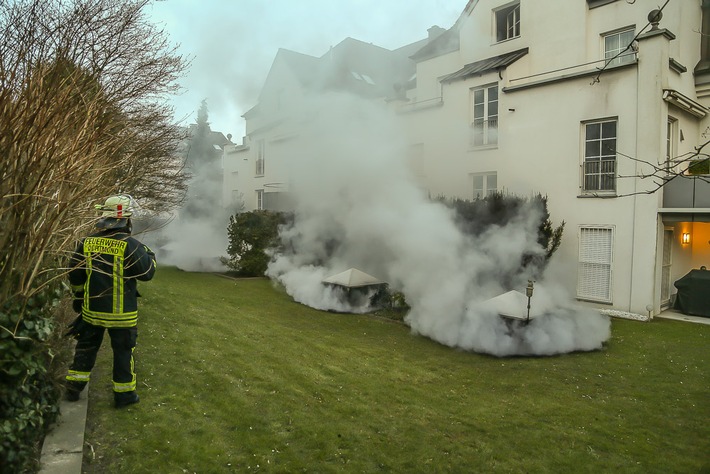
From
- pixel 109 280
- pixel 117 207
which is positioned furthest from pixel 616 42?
pixel 109 280

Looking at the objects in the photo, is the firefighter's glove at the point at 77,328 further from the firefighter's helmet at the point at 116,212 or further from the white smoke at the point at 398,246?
the white smoke at the point at 398,246

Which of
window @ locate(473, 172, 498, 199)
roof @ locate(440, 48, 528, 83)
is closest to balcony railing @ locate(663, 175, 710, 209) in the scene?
window @ locate(473, 172, 498, 199)

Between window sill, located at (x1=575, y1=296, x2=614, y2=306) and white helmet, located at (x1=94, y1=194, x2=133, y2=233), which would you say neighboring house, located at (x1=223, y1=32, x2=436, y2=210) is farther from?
white helmet, located at (x1=94, y1=194, x2=133, y2=233)

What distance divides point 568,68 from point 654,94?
2278mm

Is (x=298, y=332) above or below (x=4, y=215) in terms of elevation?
below

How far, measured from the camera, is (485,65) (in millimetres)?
13461

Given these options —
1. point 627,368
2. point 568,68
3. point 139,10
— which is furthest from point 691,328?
point 139,10

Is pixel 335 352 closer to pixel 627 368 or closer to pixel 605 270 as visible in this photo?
pixel 627 368

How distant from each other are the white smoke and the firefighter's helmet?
558 cm

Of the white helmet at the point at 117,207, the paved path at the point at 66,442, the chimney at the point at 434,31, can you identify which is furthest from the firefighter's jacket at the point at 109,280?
the chimney at the point at 434,31

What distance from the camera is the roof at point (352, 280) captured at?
10445 mm

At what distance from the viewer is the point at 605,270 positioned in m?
11.3

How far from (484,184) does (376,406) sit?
969 centimetres

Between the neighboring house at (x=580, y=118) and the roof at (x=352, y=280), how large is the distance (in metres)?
3.65
